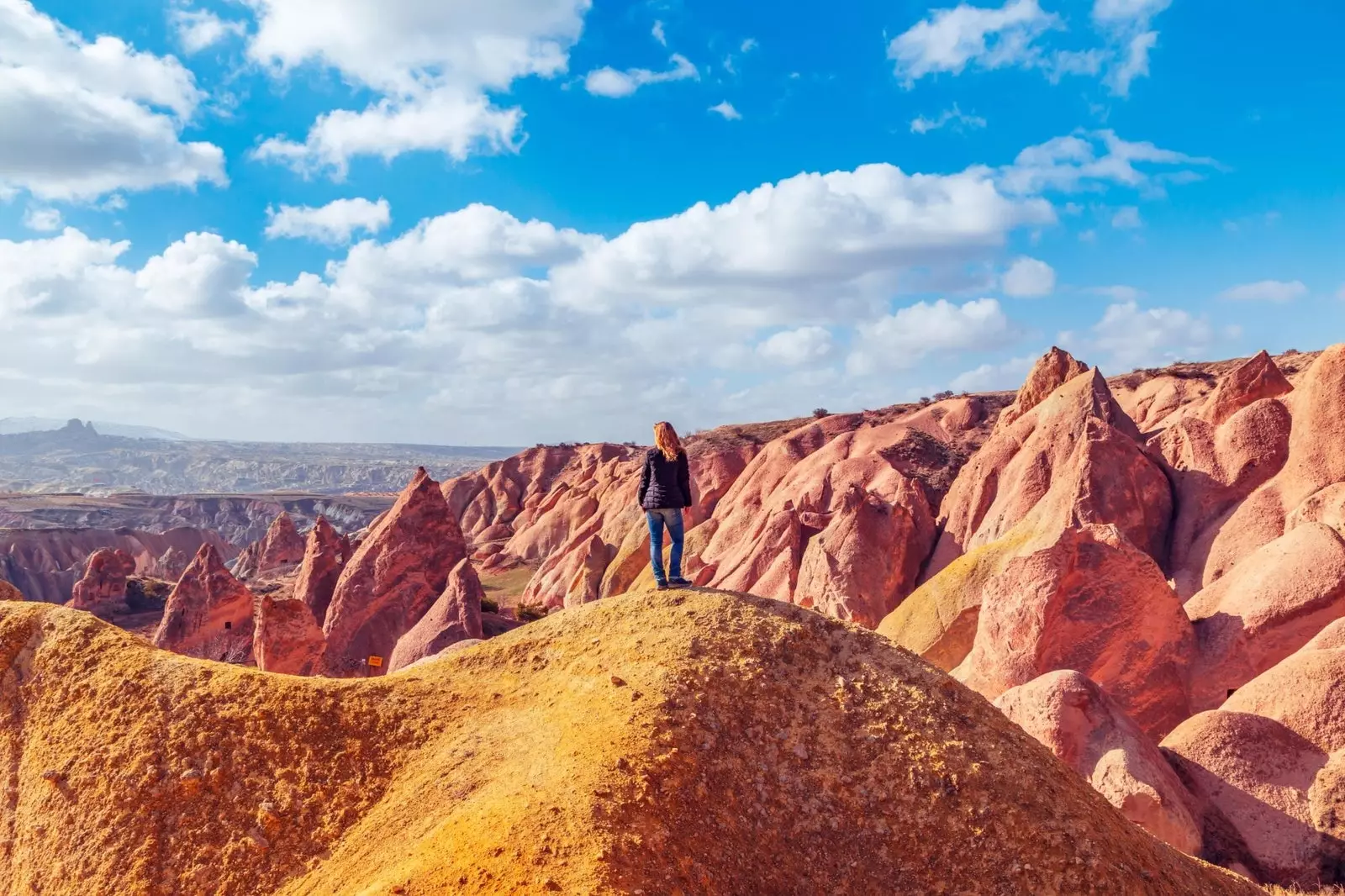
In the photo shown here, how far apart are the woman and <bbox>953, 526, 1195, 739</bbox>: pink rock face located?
849 cm

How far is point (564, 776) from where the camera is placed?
21.2 feet

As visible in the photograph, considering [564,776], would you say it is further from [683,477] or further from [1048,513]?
[1048,513]

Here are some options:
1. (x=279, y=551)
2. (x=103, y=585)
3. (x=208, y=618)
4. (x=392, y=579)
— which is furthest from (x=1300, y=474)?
(x=279, y=551)

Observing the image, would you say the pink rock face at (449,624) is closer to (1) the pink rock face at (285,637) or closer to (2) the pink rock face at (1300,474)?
(1) the pink rock face at (285,637)

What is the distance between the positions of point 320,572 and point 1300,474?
28642 millimetres

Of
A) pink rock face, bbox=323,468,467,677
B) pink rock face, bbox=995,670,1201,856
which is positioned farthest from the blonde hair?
pink rock face, bbox=323,468,467,677

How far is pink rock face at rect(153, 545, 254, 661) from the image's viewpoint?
3109cm

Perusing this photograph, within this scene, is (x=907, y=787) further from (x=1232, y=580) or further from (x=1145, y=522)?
(x=1145, y=522)

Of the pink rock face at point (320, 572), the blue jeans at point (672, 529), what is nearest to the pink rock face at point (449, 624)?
the pink rock face at point (320, 572)

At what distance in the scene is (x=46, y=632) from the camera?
817cm

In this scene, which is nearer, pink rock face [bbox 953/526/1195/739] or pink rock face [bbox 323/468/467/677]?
pink rock face [bbox 953/526/1195/739]

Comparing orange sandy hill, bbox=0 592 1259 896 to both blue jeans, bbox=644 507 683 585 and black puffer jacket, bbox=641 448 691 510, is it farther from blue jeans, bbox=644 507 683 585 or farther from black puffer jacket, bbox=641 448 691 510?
black puffer jacket, bbox=641 448 691 510

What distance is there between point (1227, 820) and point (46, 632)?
483 inches

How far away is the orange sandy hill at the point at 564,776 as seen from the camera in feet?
20.7
